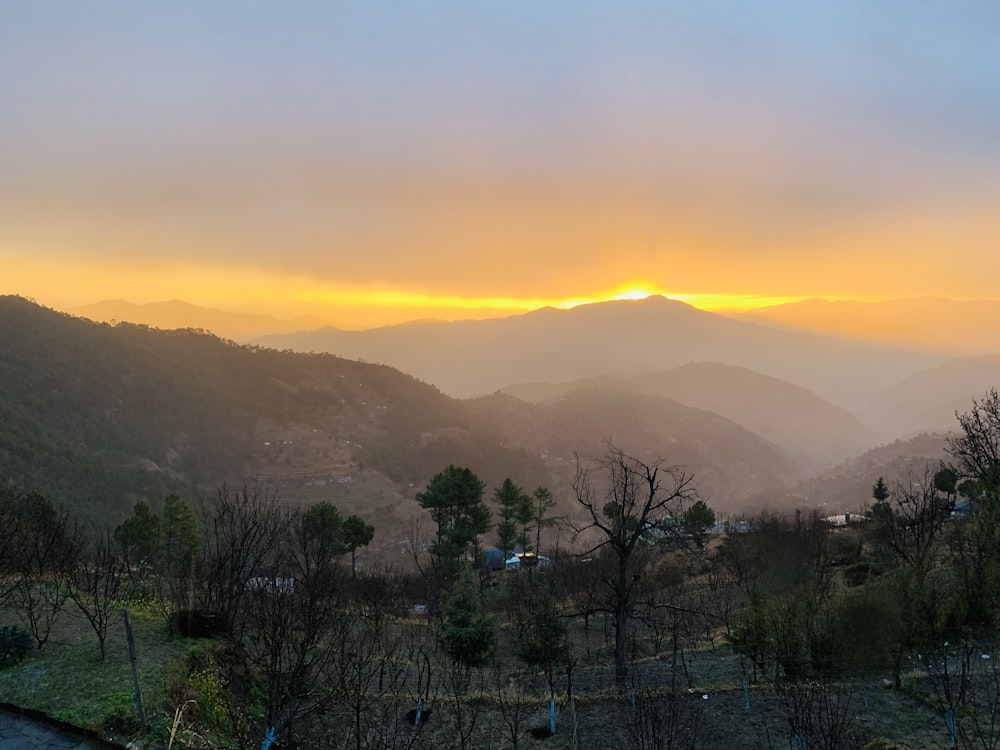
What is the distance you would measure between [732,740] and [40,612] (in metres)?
16.5

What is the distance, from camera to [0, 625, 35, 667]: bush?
1202 centimetres

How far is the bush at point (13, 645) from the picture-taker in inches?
473

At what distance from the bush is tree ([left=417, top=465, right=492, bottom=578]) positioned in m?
20.9

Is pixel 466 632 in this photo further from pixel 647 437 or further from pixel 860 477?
pixel 647 437

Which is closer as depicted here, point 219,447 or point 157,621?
point 157,621

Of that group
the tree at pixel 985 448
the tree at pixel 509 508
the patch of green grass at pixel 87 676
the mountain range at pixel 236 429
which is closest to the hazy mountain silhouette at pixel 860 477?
the mountain range at pixel 236 429

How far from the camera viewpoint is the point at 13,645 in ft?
39.8

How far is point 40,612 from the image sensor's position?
13.6m

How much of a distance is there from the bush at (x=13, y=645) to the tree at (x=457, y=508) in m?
20.9

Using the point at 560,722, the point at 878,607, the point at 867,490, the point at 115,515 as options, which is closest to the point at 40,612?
the point at 560,722

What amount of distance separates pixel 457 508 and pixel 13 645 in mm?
25167

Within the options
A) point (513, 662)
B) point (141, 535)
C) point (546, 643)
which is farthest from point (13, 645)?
point (141, 535)

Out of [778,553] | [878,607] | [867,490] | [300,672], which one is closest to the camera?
[300,672]

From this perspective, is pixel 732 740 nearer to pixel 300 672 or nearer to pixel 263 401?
pixel 300 672
